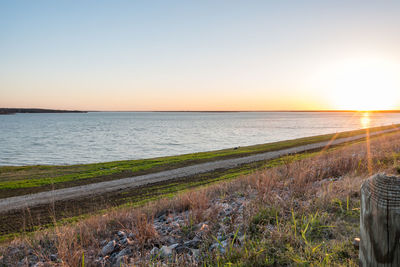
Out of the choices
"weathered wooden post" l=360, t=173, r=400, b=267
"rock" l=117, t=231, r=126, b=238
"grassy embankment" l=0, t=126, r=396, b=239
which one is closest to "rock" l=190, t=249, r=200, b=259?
"rock" l=117, t=231, r=126, b=238

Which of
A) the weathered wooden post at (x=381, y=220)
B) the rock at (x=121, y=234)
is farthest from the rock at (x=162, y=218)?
the weathered wooden post at (x=381, y=220)

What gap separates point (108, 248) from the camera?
5172 mm

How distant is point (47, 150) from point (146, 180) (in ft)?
108

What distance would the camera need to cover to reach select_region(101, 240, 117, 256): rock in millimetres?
5074

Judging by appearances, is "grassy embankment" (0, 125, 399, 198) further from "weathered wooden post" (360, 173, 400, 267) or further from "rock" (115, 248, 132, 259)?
"weathered wooden post" (360, 173, 400, 267)

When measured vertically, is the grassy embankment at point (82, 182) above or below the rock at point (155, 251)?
below

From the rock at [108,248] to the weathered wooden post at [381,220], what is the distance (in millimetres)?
4590

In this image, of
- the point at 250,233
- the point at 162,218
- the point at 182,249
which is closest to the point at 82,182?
the point at 162,218

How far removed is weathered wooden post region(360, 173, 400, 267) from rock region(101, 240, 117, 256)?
4590mm

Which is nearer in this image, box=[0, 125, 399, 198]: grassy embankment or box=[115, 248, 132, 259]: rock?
box=[115, 248, 132, 259]: rock

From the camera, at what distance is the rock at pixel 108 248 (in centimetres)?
507

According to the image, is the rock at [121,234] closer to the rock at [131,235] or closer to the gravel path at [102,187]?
the rock at [131,235]

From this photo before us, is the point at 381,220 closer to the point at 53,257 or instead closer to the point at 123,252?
the point at 123,252

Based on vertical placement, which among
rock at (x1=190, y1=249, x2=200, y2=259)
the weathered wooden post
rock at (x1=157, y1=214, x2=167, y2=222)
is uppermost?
the weathered wooden post
